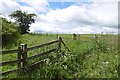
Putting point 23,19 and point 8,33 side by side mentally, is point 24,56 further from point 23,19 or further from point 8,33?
point 23,19

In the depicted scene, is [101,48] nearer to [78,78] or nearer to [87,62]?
[87,62]

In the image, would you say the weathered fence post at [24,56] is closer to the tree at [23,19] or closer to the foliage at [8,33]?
the foliage at [8,33]

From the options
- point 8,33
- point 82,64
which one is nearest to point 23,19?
point 8,33

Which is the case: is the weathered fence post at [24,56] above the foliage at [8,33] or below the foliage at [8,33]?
below

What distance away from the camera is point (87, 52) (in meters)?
13.0

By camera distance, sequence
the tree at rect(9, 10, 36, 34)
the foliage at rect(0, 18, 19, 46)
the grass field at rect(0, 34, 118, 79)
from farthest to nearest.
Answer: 1. the tree at rect(9, 10, 36, 34)
2. the foliage at rect(0, 18, 19, 46)
3. the grass field at rect(0, 34, 118, 79)

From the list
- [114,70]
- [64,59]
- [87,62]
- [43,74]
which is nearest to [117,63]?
[114,70]

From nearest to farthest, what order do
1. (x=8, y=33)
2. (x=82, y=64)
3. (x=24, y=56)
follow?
(x=24, y=56) → (x=82, y=64) → (x=8, y=33)

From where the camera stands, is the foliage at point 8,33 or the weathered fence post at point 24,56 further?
the foliage at point 8,33

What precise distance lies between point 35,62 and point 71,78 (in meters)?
1.85

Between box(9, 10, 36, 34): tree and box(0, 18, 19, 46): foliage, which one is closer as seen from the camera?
box(0, 18, 19, 46): foliage

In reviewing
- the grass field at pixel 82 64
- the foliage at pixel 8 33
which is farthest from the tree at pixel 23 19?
the grass field at pixel 82 64

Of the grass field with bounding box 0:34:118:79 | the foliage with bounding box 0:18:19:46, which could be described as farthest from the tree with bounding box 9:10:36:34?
the grass field with bounding box 0:34:118:79

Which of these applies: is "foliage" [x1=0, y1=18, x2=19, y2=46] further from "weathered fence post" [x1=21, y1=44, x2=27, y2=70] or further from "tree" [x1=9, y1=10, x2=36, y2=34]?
"weathered fence post" [x1=21, y1=44, x2=27, y2=70]
